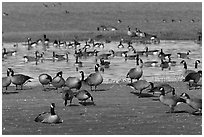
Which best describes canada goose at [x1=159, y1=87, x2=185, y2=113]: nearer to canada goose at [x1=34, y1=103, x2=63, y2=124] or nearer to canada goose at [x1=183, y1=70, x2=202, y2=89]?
canada goose at [x1=34, y1=103, x2=63, y2=124]

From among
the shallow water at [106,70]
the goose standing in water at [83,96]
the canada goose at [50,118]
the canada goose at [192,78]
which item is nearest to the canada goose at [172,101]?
the goose standing in water at [83,96]

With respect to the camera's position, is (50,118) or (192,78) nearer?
(50,118)

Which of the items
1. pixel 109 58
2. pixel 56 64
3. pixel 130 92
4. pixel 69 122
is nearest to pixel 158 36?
pixel 109 58

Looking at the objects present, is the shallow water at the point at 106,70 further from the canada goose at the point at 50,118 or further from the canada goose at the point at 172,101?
the canada goose at the point at 50,118

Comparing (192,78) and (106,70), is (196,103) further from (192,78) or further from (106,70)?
(106,70)

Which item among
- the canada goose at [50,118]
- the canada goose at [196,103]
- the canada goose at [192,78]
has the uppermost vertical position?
the canada goose at [192,78]

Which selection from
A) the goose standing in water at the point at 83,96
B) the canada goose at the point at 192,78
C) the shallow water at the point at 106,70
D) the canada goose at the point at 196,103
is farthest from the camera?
the shallow water at the point at 106,70

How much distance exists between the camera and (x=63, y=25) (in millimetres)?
52031

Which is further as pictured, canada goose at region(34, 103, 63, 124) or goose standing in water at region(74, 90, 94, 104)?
goose standing in water at region(74, 90, 94, 104)

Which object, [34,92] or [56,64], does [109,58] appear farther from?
[34,92]

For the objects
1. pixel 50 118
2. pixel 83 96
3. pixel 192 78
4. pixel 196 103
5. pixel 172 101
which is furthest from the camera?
pixel 192 78

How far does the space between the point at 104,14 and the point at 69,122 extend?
49.7 m

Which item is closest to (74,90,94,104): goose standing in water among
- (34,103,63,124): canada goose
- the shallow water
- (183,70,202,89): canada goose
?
(34,103,63,124): canada goose

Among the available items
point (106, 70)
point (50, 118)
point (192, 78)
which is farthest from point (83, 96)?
point (106, 70)
